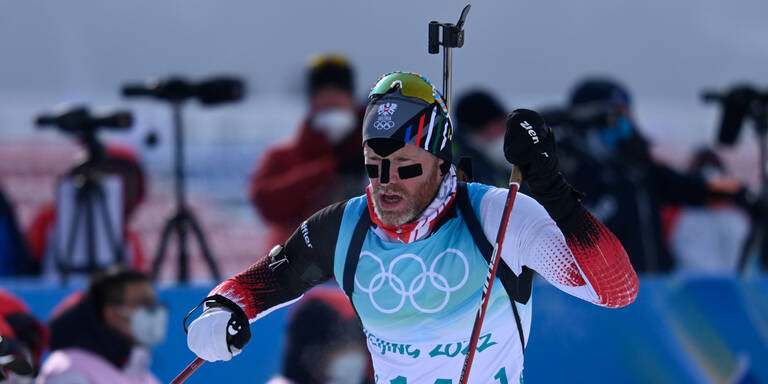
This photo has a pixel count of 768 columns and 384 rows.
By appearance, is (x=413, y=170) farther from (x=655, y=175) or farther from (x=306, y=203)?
(x=655, y=175)

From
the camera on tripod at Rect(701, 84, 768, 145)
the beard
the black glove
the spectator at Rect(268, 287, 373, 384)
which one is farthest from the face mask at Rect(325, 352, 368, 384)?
the camera on tripod at Rect(701, 84, 768, 145)

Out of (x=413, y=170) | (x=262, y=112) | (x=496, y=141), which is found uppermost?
(x=413, y=170)

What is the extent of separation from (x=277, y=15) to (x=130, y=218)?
12.5ft

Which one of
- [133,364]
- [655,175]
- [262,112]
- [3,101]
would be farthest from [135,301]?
[3,101]

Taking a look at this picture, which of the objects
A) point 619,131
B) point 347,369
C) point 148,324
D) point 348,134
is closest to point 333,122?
point 348,134

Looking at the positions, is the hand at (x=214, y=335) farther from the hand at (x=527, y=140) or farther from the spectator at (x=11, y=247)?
the spectator at (x=11, y=247)

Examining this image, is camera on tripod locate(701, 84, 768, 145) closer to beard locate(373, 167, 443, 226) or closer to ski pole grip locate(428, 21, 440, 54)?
ski pole grip locate(428, 21, 440, 54)

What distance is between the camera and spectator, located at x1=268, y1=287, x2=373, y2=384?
4.91m

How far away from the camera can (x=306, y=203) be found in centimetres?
538

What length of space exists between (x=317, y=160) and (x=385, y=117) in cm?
238

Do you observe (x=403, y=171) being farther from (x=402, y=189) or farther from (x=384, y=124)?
(x=384, y=124)

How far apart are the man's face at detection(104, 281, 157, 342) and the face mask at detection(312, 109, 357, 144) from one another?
1.36 metres

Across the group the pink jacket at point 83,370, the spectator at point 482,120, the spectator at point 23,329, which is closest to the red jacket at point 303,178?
the spectator at point 482,120

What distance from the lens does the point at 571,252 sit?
2.91m
